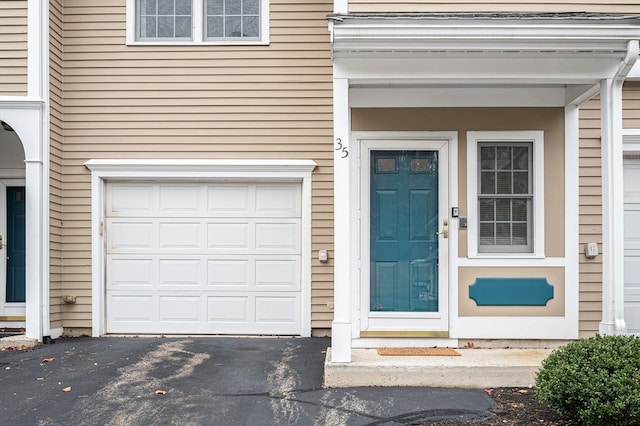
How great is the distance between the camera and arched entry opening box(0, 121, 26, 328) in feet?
28.6

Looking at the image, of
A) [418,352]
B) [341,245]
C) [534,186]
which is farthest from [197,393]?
[534,186]

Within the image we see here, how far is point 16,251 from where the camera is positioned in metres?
8.82

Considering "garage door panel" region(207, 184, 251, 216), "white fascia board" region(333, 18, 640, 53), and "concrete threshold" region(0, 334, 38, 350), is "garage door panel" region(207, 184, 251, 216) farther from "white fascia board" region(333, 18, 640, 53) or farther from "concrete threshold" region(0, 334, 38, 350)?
"white fascia board" region(333, 18, 640, 53)

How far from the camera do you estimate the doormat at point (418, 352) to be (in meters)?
6.28

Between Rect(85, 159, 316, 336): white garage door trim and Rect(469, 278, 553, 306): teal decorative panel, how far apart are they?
2.33 m

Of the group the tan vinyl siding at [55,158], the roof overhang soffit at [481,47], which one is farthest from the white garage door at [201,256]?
the roof overhang soffit at [481,47]

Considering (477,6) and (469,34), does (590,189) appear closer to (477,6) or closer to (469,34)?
(477,6)

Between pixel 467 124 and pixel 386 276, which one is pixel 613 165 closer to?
pixel 467 124

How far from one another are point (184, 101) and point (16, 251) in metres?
3.18

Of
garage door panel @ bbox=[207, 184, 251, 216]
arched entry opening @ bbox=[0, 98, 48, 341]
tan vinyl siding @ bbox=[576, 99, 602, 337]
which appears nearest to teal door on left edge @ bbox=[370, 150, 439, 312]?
tan vinyl siding @ bbox=[576, 99, 602, 337]

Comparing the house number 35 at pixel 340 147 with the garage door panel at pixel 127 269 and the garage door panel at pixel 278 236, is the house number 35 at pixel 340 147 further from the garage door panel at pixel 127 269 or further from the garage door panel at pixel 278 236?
the garage door panel at pixel 127 269

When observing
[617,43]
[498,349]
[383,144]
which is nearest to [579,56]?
[617,43]

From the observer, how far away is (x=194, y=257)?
27.5 feet

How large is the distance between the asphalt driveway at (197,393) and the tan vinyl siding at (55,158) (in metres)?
0.97
